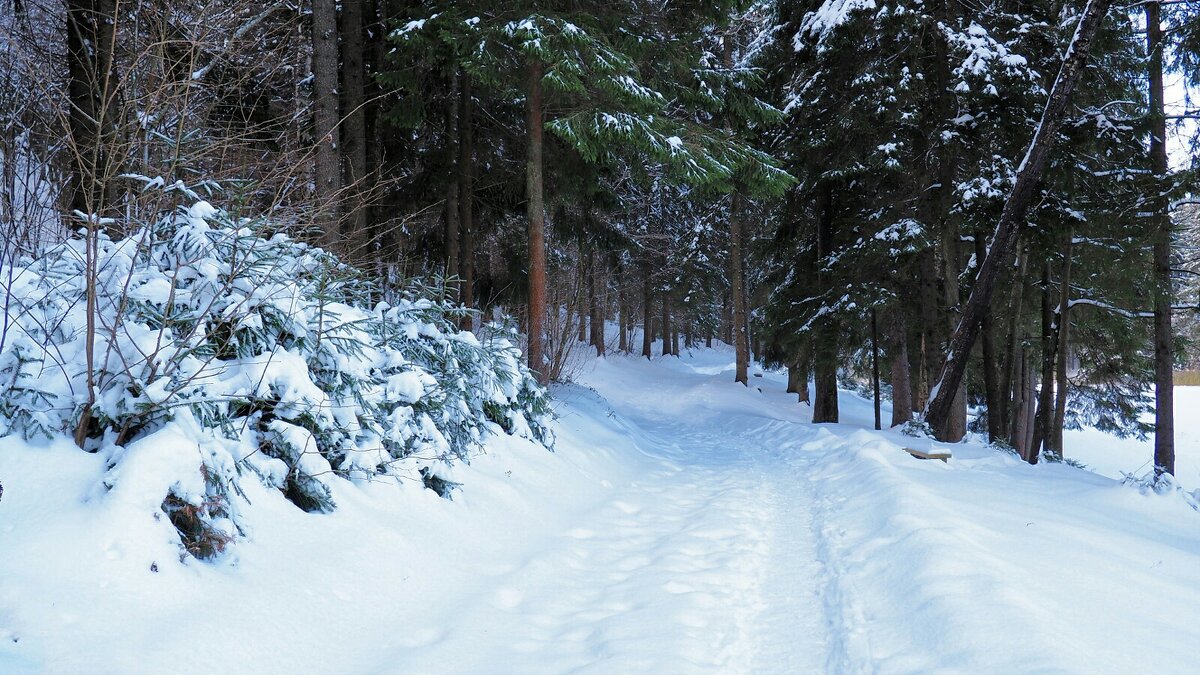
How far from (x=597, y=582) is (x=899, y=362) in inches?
414

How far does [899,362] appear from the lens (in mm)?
12609

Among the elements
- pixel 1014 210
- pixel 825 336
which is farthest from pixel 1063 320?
pixel 825 336

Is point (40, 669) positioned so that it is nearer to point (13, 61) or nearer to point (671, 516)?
point (671, 516)

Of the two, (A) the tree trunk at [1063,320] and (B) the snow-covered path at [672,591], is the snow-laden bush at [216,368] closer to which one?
(B) the snow-covered path at [672,591]

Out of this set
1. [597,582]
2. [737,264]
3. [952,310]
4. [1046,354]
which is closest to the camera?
[597,582]

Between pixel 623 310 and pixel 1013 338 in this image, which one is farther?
pixel 623 310

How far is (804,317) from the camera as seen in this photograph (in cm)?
1318

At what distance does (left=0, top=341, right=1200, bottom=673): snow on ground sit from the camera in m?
2.56

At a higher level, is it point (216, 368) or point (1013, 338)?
point (1013, 338)

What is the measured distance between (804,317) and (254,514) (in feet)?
38.2

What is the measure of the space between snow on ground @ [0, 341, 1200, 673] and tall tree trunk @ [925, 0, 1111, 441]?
3.76 metres

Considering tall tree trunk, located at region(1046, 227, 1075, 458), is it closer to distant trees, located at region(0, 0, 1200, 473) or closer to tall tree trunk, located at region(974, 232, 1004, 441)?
distant trees, located at region(0, 0, 1200, 473)

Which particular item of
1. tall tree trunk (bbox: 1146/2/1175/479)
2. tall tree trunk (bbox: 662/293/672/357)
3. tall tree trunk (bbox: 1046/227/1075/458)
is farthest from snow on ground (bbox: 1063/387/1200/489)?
tall tree trunk (bbox: 662/293/672/357)

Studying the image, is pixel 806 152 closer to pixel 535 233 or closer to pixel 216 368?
pixel 535 233
